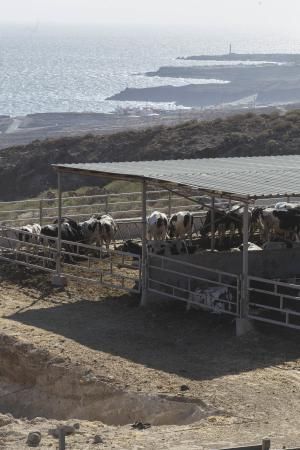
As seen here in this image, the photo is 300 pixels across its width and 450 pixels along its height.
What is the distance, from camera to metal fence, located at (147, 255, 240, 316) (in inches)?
674

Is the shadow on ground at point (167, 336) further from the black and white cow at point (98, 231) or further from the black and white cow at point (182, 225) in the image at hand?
the black and white cow at point (182, 225)

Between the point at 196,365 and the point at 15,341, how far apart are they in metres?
2.98

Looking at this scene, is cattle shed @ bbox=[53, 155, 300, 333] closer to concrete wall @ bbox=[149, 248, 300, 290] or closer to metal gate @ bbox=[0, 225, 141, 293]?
concrete wall @ bbox=[149, 248, 300, 290]

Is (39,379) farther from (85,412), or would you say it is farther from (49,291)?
(49,291)

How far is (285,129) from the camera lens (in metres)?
58.4

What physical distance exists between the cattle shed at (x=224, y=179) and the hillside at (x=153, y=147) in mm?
32185

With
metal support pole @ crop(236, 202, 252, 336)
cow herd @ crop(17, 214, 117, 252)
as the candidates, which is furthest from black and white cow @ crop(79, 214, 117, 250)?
metal support pole @ crop(236, 202, 252, 336)

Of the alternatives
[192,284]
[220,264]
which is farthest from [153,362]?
[220,264]

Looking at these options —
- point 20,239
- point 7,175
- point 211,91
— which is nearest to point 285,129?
point 7,175

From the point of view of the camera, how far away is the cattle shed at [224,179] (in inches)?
646

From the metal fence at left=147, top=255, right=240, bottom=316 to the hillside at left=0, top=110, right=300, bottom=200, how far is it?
113 ft

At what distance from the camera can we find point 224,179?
18188 millimetres

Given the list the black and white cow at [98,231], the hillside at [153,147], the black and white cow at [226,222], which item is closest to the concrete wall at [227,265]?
the black and white cow at [226,222]

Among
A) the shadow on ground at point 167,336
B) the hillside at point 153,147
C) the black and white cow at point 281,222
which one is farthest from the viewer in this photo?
the hillside at point 153,147
